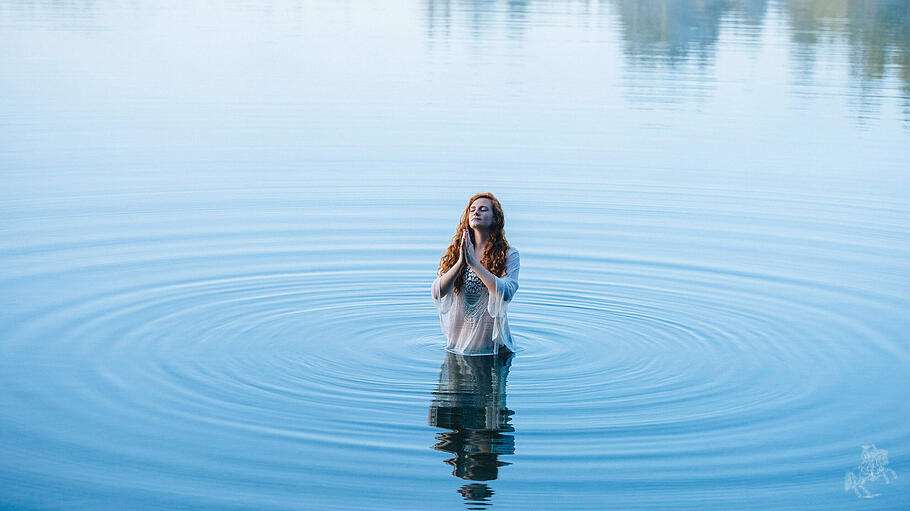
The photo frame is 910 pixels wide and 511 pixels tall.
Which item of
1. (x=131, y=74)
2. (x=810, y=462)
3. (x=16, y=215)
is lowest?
(x=810, y=462)

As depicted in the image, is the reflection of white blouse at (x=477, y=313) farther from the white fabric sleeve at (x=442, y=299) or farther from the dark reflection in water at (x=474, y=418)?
the dark reflection in water at (x=474, y=418)

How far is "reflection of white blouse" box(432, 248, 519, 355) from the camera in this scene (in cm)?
1021

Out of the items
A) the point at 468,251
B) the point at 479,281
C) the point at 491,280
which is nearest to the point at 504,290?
the point at 491,280

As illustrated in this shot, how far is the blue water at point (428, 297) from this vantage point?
8297mm

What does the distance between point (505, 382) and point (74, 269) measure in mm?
5968

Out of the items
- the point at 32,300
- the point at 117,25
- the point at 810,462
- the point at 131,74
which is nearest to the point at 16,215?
the point at 32,300

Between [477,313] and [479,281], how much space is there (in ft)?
1.07

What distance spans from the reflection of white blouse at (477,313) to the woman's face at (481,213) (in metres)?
0.36

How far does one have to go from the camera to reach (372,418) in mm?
9148

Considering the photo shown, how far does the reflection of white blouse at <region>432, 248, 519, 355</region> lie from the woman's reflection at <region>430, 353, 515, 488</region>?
0.13 metres

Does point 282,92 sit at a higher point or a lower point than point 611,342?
higher

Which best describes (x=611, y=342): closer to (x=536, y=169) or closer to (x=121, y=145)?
(x=536, y=169)

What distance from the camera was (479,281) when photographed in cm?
1033

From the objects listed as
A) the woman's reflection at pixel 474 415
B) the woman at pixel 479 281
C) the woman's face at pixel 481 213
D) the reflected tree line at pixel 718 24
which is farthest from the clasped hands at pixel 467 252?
the reflected tree line at pixel 718 24
